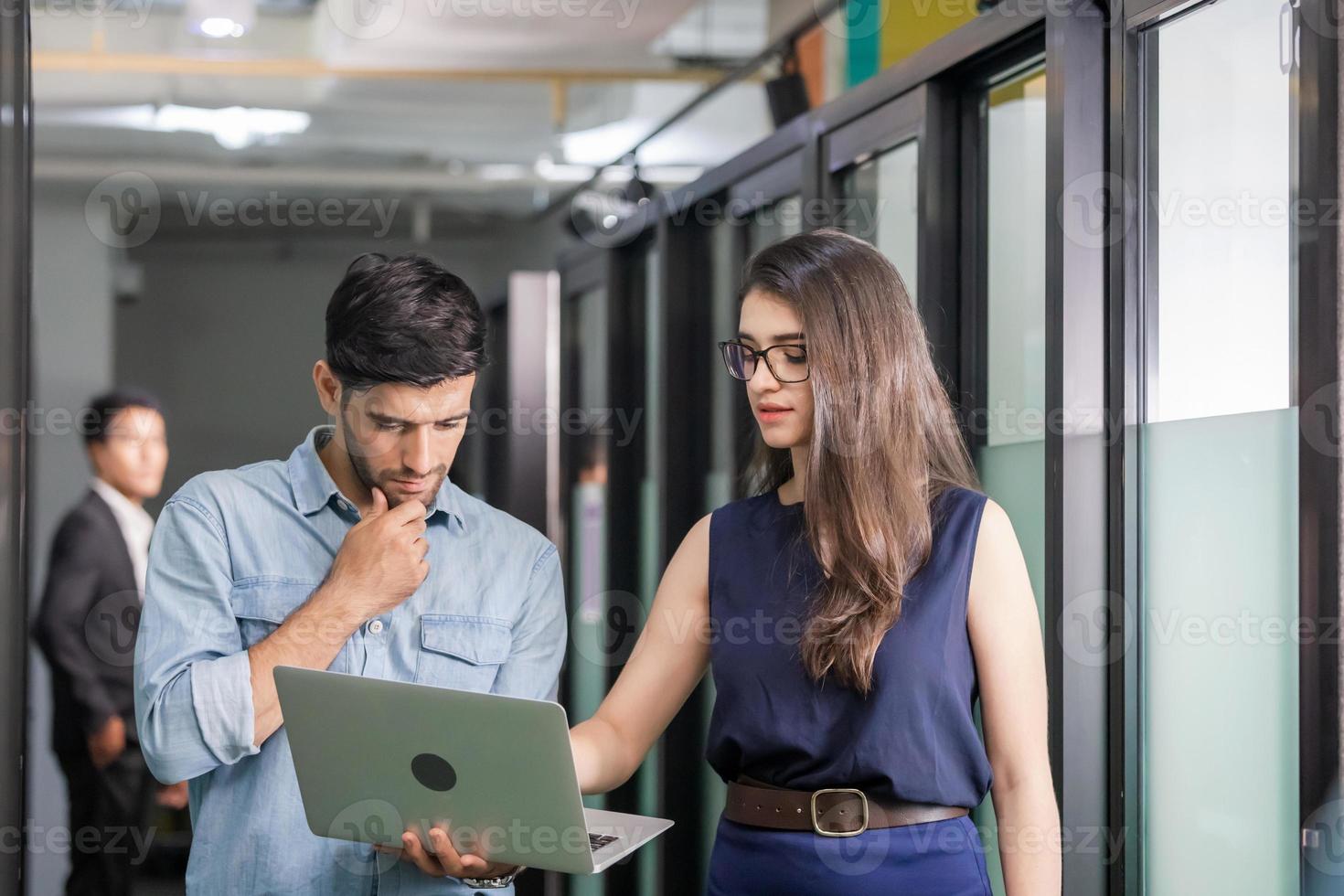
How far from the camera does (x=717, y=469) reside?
3.16 meters

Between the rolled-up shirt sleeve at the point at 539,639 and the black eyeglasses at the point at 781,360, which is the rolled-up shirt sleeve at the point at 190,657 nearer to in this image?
the rolled-up shirt sleeve at the point at 539,639

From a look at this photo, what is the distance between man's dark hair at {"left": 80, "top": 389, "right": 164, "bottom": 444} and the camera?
3.96 metres

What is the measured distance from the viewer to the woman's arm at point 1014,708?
1.52 meters

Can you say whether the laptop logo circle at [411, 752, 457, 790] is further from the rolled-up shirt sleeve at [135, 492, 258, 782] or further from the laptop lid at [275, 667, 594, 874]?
the rolled-up shirt sleeve at [135, 492, 258, 782]

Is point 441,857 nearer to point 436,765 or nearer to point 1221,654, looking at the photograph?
point 436,765

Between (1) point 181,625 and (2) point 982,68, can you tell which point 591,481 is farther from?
(1) point 181,625

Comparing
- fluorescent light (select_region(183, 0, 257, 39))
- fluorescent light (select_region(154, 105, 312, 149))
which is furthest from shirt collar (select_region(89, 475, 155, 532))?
fluorescent light (select_region(154, 105, 312, 149))

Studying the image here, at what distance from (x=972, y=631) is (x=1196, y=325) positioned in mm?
608

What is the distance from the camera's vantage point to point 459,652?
5.82ft

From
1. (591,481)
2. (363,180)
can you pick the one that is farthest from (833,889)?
(363,180)

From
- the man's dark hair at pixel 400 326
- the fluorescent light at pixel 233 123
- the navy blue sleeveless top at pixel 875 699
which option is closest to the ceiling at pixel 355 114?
the fluorescent light at pixel 233 123

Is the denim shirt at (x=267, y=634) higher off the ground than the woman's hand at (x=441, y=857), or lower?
higher

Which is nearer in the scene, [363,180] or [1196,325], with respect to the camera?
[1196,325]

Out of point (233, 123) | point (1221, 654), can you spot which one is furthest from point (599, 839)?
point (233, 123)
